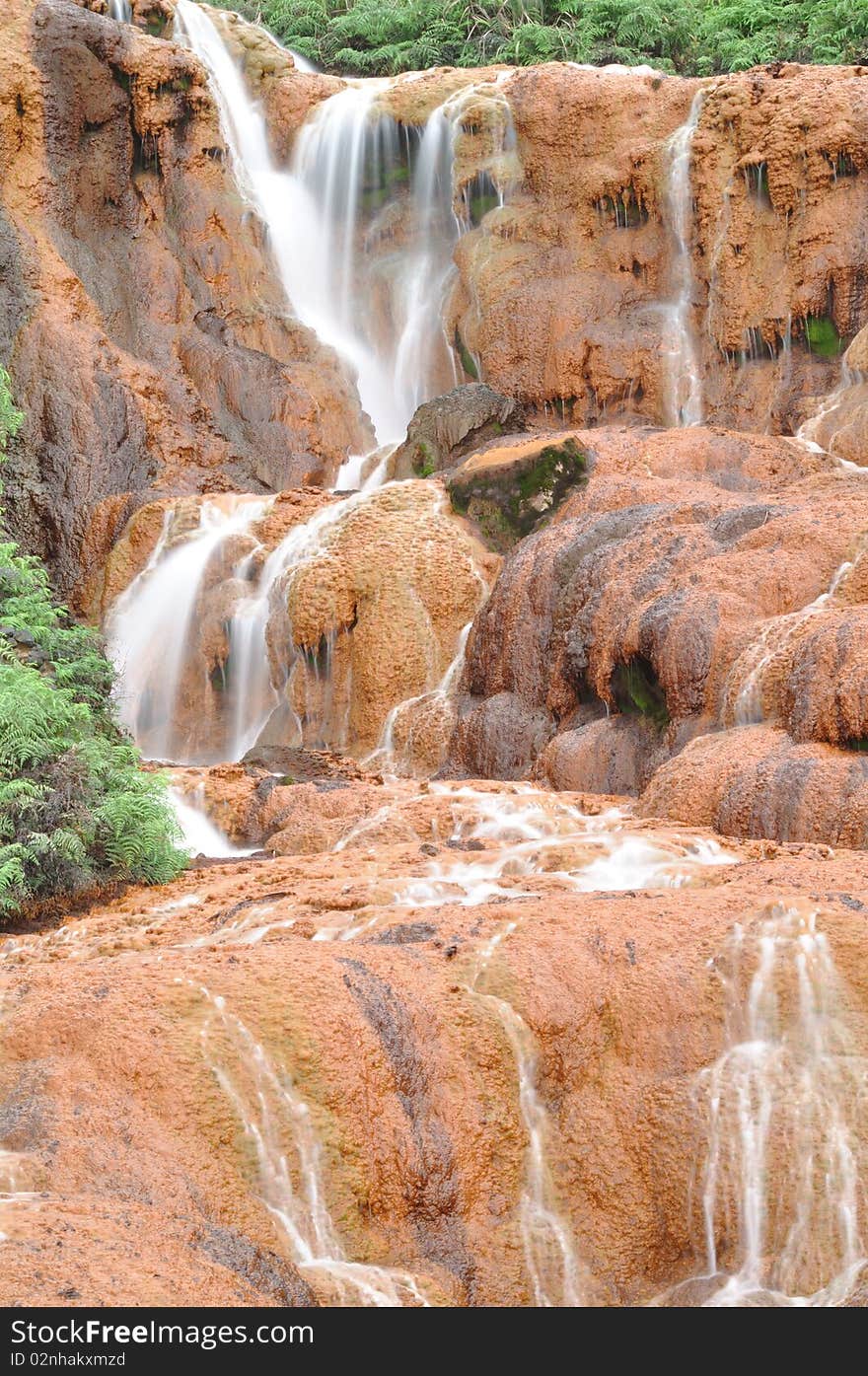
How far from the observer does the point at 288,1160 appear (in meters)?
6.31

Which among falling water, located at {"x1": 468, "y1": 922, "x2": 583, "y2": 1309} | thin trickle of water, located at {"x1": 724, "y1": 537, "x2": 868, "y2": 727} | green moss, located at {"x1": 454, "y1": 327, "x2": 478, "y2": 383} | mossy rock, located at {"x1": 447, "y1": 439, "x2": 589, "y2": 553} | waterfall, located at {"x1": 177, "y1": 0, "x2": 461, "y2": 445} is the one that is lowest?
falling water, located at {"x1": 468, "y1": 922, "x2": 583, "y2": 1309}

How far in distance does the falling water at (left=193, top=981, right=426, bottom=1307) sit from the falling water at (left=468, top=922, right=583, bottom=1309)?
65cm

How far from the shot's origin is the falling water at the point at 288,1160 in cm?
597

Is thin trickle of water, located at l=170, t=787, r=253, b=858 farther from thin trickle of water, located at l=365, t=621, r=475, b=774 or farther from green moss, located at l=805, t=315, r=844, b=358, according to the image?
green moss, located at l=805, t=315, r=844, b=358

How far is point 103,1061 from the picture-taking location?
6281 mm

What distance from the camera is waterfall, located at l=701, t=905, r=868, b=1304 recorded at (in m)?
6.29

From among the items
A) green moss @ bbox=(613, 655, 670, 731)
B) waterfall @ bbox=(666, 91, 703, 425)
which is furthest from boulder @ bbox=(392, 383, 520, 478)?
green moss @ bbox=(613, 655, 670, 731)

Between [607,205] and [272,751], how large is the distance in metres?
12.3

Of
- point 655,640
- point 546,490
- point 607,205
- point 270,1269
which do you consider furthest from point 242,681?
point 270,1269

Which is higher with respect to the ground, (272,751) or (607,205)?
(607,205)

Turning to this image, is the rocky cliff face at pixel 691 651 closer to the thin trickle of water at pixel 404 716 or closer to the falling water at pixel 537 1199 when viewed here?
the thin trickle of water at pixel 404 716

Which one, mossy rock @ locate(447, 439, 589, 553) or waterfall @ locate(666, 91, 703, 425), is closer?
mossy rock @ locate(447, 439, 589, 553)
